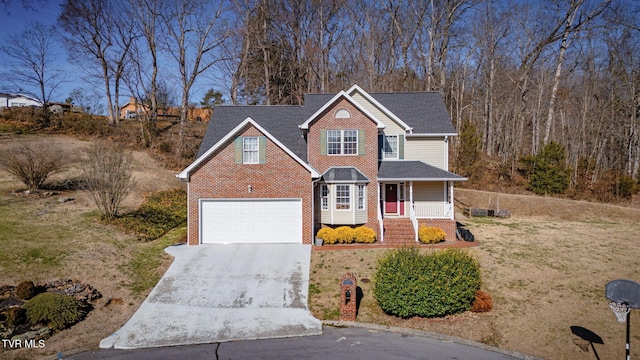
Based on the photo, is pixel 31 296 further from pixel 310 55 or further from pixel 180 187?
pixel 310 55

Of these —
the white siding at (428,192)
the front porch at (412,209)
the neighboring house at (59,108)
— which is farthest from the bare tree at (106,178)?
the neighboring house at (59,108)

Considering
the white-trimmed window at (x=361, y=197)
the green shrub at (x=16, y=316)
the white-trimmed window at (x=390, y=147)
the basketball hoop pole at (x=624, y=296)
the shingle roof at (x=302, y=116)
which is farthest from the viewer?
the white-trimmed window at (x=390, y=147)

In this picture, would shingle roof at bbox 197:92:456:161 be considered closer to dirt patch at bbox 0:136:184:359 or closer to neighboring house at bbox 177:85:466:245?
neighboring house at bbox 177:85:466:245

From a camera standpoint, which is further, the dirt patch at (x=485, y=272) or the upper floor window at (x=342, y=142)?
the upper floor window at (x=342, y=142)

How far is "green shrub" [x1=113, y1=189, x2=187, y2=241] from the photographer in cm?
1912

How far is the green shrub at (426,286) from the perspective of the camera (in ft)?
39.8

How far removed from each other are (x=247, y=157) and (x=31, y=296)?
383 inches

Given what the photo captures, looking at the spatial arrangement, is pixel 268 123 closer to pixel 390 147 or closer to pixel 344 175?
pixel 344 175

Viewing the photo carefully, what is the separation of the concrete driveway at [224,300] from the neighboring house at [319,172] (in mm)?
1610

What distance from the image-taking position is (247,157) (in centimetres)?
1848

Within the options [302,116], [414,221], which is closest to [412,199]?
[414,221]

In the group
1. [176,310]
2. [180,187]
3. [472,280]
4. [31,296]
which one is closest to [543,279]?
[472,280]

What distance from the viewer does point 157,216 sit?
2169 centimetres

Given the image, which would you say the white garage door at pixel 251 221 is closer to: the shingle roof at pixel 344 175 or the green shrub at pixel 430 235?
the shingle roof at pixel 344 175
